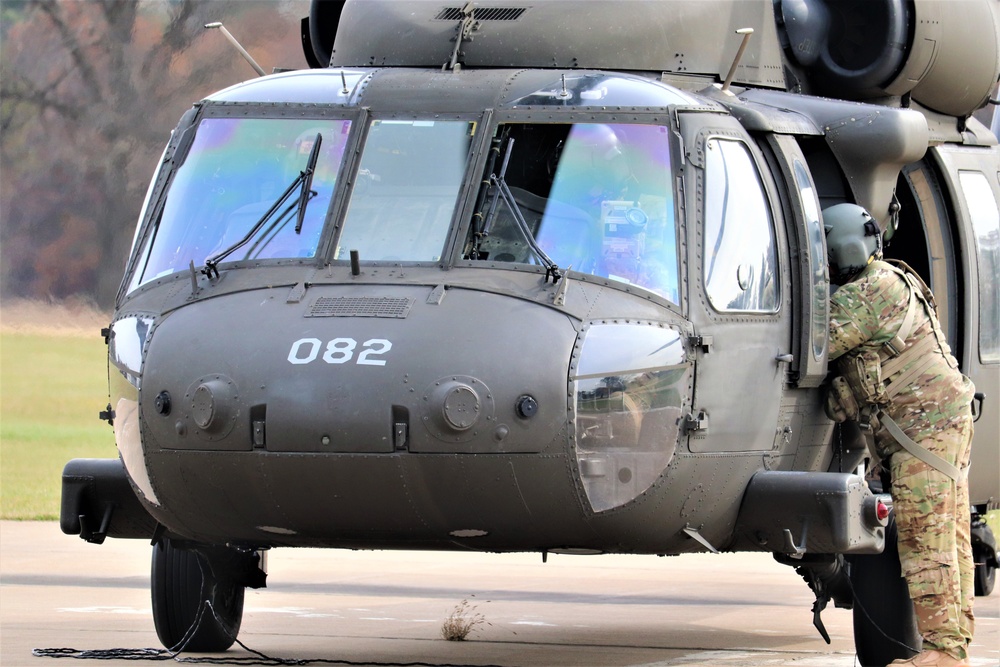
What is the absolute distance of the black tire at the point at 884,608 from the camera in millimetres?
7680

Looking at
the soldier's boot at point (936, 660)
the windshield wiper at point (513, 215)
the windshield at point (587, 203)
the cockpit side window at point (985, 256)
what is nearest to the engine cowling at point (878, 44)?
the cockpit side window at point (985, 256)

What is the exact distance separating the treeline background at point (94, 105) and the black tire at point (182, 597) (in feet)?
30.0

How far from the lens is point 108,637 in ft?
28.8

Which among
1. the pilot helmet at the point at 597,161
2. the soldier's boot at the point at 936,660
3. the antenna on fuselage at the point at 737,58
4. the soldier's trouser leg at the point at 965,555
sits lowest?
the soldier's boot at the point at 936,660

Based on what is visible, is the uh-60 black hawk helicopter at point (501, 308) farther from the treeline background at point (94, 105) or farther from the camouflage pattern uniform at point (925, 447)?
the treeline background at point (94, 105)

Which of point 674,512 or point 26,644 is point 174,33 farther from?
point 674,512

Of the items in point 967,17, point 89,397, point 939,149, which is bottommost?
point 89,397

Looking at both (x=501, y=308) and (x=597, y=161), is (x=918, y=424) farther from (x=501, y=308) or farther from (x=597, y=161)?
(x=501, y=308)

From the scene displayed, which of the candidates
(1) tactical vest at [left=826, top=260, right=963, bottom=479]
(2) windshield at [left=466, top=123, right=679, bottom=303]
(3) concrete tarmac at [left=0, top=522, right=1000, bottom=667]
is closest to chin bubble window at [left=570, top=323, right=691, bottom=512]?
(2) windshield at [left=466, top=123, right=679, bottom=303]

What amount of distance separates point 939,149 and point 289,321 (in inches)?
152

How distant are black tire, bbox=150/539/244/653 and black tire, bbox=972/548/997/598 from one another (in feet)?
13.4

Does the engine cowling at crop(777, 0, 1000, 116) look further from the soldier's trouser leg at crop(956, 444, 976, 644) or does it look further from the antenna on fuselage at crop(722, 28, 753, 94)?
the soldier's trouser leg at crop(956, 444, 976, 644)

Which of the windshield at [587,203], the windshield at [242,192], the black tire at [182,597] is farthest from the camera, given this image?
the black tire at [182,597]

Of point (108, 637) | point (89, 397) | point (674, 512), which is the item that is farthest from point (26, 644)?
point (89, 397)
